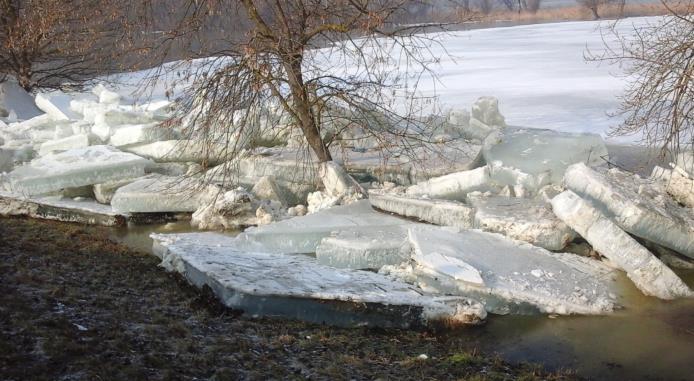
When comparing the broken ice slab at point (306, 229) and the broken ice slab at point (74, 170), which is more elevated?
the broken ice slab at point (74, 170)

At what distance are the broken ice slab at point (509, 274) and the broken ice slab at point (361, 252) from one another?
159mm

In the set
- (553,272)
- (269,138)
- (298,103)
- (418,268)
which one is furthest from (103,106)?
(553,272)

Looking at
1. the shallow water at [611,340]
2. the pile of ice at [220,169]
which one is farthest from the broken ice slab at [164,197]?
the shallow water at [611,340]

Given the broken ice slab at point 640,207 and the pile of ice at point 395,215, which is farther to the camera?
the broken ice slab at point 640,207

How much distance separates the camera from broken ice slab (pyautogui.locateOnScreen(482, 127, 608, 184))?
7570 mm

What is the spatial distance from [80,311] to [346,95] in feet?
13.3

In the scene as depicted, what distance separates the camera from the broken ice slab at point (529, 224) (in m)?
6.27

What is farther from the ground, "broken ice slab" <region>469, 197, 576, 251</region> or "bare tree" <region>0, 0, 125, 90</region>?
"bare tree" <region>0, 0, 125, 90</region>

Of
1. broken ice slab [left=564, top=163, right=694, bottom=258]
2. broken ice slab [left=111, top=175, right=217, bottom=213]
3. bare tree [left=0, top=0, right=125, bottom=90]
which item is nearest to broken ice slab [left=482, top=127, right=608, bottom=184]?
broken ice slab [left=564, top=163, right=694, bottom=258]

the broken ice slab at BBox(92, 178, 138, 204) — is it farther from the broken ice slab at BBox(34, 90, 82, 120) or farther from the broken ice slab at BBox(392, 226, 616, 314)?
the broken ice slab at BBox(392, 226, 616, 314)

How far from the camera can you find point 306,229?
254 inches

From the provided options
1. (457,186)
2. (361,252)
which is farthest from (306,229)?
(457,186)

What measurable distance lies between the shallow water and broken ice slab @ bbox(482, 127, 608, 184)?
85.8 inches

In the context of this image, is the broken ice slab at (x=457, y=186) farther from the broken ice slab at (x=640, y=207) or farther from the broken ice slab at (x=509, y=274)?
the broken ice slab at (x=509, y=274)
